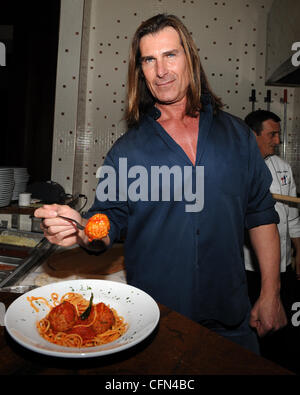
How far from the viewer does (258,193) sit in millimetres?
1589

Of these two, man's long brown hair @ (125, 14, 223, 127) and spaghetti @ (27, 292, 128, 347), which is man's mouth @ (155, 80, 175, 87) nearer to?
man's long brown hair @ (125, 14, 223, 127)

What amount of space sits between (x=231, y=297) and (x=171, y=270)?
12.5 inches

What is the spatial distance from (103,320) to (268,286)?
97 centimetres

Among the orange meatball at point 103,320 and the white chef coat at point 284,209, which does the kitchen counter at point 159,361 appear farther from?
the white chef coat at point 284,209

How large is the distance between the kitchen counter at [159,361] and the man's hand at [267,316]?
777mm

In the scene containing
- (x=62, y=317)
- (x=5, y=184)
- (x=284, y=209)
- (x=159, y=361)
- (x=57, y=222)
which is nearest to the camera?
(x=159, y=361)

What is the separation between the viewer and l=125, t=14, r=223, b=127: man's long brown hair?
158 centimetres

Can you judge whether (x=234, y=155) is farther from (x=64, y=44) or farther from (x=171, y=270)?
(x=64, y=44)

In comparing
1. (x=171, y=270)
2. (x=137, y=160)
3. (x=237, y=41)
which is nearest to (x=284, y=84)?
(x=237, y=41)

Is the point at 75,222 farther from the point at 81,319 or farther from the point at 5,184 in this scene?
the point at 5,184

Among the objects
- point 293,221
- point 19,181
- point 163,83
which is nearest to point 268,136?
point 293,221

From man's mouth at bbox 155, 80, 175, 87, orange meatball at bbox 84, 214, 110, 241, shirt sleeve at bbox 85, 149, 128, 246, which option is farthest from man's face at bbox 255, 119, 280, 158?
orange meatball at bbox 84, 214, 110, 241

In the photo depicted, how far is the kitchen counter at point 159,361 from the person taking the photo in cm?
75

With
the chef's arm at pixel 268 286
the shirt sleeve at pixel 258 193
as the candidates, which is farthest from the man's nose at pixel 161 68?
the chef's arm at pixel 268 286
